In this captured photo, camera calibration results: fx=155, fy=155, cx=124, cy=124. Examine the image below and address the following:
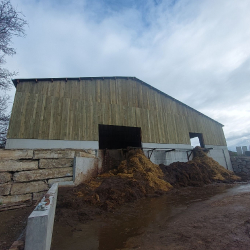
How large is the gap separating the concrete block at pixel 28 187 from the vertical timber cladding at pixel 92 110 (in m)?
3.54

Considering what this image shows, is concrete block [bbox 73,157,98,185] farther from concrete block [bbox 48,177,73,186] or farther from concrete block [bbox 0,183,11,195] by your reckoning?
concrete block [bbox 0,183,11,195]

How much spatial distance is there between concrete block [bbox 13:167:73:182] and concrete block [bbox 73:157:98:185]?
0.31 meters

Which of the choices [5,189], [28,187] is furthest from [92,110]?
[5,189]

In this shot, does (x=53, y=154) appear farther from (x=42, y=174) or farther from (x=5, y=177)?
(x=5, y=177)

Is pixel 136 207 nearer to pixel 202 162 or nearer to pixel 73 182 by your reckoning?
pixel 73 182

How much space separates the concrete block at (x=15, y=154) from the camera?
6.11 metres

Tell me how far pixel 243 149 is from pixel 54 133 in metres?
30.3

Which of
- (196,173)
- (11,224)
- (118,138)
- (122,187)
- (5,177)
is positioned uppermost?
(118,138)

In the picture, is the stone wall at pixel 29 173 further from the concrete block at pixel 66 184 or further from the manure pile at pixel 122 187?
the manure pile at pixel 122 187

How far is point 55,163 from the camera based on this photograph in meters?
7.18

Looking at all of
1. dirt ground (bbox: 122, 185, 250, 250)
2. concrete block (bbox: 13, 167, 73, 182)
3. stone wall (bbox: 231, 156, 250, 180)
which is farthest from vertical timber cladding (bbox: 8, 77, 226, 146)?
stone wall (bbox: 231, 156, 250, 180)

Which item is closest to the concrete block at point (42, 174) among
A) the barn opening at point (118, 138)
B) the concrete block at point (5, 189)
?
the concrete block at point (5, 189)

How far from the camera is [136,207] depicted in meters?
6.36

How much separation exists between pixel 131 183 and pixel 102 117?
534 cm
